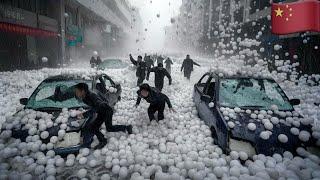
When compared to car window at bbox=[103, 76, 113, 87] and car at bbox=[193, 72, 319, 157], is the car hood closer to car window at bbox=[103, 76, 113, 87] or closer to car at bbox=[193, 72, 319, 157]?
car at bbox=[193, 72, 319, 157]

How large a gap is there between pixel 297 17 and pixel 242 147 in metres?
10.2

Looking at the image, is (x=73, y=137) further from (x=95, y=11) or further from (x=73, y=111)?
(x=95, y=11)

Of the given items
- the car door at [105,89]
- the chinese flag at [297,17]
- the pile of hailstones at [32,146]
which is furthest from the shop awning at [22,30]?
the chinese flag at [297,17]

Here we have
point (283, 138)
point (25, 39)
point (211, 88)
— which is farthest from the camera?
point (25, 39)

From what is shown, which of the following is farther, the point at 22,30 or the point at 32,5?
the point at 32,5

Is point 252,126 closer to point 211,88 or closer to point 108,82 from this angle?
point 211,88

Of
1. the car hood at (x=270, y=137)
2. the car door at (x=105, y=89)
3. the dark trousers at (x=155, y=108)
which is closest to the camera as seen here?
the car hood at (x=270, y=137)

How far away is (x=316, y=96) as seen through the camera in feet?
33.7

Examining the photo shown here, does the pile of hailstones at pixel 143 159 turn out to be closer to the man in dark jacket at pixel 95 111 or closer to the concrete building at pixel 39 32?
the man in dark jacket at pixel 95 111

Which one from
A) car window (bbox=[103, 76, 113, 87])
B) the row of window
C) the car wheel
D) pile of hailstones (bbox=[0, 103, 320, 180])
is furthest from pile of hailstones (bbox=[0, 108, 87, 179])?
the row of window

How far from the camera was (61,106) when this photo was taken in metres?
6.46

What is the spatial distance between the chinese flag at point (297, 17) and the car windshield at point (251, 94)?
7624mm

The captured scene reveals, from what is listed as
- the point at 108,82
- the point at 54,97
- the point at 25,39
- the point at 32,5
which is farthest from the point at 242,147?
the point at 32,5

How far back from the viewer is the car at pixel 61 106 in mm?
5484
